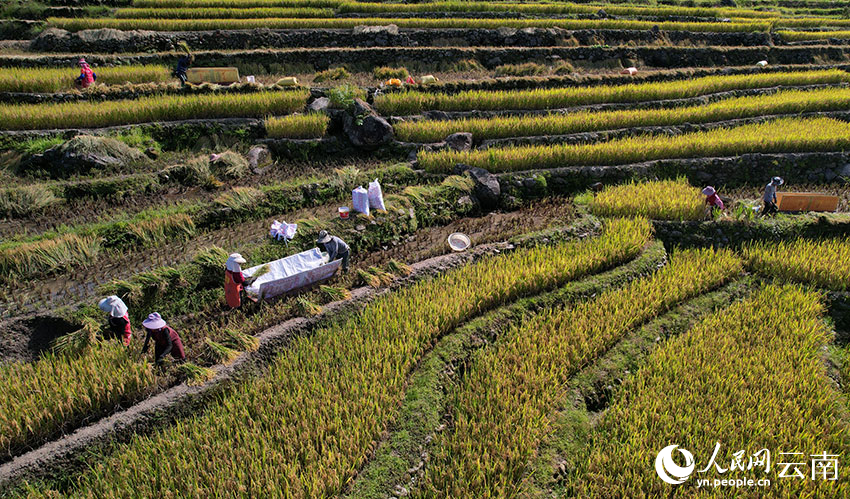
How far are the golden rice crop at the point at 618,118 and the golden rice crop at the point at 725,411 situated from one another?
7.25 metres

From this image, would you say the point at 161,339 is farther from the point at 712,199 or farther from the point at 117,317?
the point at 712,199

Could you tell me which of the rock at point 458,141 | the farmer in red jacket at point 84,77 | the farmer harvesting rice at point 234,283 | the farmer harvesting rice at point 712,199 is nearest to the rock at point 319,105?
the rock at point 458,141

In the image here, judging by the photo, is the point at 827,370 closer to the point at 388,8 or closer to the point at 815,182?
the point at 815,182

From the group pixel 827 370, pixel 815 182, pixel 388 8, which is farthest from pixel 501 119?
pixel 388 8

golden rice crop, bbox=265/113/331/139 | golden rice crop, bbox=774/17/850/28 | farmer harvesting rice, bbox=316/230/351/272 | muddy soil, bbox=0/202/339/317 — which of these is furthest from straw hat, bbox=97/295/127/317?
golden rice crop, bbox=774/17/850/28

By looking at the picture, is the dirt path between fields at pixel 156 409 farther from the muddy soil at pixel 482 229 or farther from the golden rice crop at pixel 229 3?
the golden rice crop at pixel 229 3

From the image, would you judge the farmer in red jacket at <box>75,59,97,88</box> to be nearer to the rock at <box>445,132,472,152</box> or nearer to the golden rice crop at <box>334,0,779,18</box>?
the rock at <box>445,132,472,152</box>

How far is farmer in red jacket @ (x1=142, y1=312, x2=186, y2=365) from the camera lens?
5.19 metres

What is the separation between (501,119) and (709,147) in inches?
196

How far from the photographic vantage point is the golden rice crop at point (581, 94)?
13.1 metres

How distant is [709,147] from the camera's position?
1127 centimetres

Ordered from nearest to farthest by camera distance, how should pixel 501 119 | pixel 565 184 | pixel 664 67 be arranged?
pixel 565 184
pixel 501 119
pixel 664 67

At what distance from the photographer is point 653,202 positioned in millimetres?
9047

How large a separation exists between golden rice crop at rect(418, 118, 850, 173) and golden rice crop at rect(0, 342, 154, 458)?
692 cm
